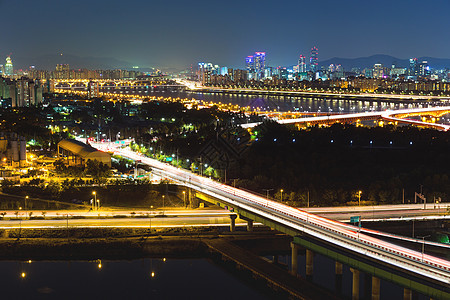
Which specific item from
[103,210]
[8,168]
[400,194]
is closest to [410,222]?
[400,194]

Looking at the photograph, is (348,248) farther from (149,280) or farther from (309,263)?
(149,280)

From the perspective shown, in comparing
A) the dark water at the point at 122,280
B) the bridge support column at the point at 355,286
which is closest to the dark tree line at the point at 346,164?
the dark water at the point at 122,280

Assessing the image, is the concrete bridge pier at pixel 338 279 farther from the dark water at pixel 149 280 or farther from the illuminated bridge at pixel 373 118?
the illuminated bridge at pixel 373 118

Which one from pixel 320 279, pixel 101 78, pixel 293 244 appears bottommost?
pixel 320 279

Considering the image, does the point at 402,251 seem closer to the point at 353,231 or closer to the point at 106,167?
the point at 353,231

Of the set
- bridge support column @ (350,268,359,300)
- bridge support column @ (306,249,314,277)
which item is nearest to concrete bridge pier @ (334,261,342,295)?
bridge support column @ (306,249,314,277)

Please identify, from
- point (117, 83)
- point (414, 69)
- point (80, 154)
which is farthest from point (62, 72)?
point (80, 154)
